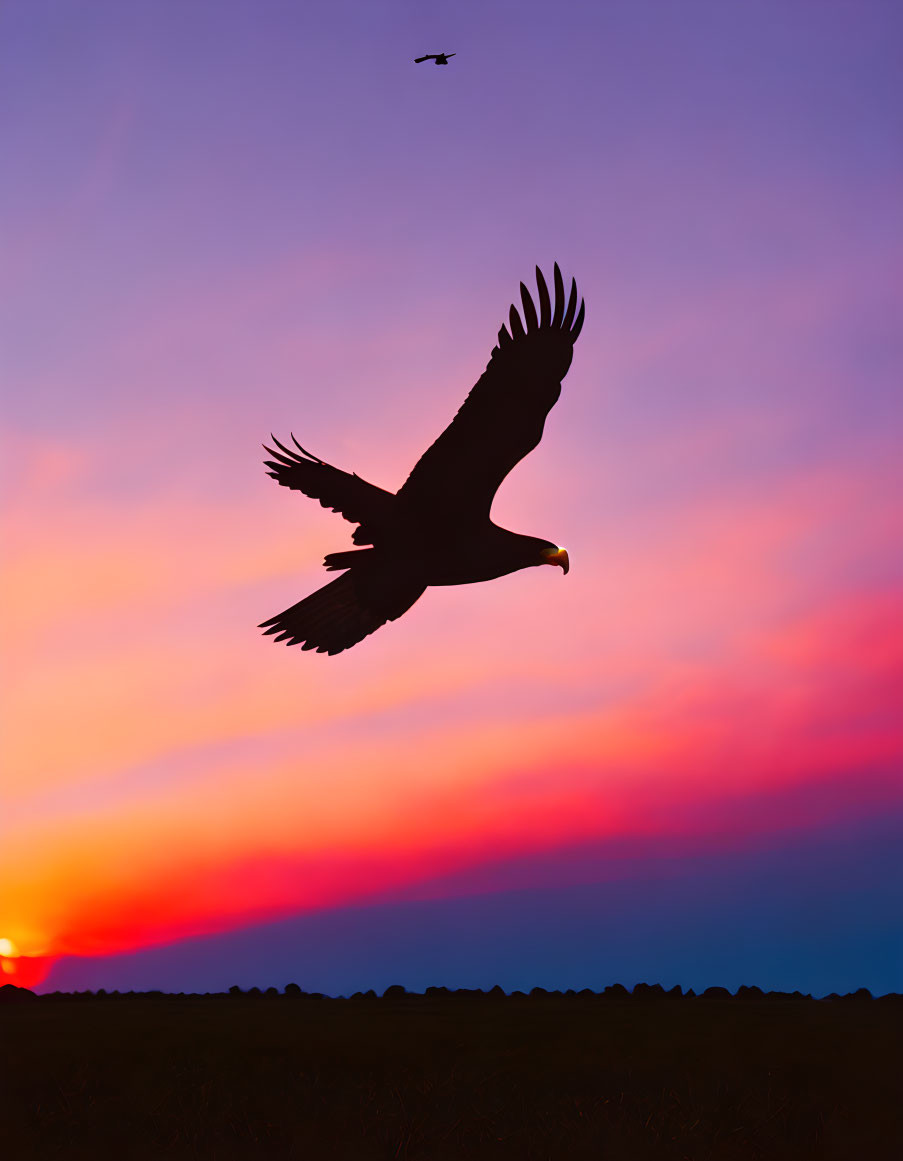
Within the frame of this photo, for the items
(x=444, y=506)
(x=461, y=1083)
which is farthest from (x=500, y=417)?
(x=461, y=1083)

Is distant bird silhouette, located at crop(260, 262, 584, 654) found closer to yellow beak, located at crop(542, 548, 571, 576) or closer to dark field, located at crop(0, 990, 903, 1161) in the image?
yellow beak, located at crop(542, 548, 571, 576)

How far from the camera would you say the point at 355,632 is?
1188cm

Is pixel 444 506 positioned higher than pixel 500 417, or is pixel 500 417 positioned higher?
pixel 500 417

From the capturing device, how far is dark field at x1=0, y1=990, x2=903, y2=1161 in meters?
11.2

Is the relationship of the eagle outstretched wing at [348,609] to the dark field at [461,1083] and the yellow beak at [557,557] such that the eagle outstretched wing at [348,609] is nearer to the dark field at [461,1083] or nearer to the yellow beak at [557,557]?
the yellow beak at [557,557]

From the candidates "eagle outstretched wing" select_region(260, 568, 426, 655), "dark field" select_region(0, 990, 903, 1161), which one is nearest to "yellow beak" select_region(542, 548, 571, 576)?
"eagle outstretched wing" select_region(260, 568, 426, 655)

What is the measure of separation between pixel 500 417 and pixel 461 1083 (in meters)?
6.31

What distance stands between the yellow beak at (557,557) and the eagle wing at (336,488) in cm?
147

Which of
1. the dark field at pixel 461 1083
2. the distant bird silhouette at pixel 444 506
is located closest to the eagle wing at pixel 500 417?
the distant bird silhouette at pixel 444 506

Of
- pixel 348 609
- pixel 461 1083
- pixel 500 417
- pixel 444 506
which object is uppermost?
pixel 500 417

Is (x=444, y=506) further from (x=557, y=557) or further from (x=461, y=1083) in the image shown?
(x=461, y=1083)

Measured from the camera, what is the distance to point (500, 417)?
476 inches

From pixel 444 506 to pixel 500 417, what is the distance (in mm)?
1039

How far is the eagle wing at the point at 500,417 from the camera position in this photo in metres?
11.8
